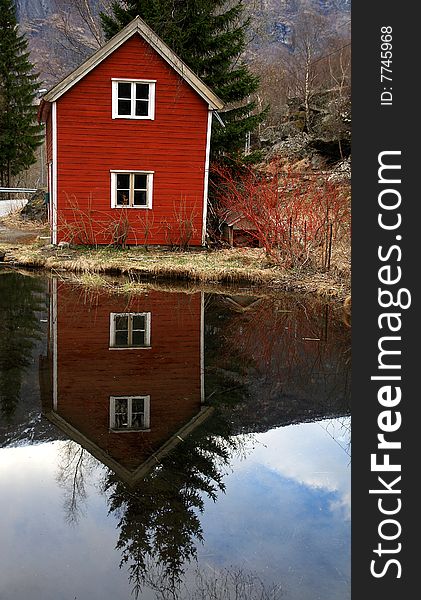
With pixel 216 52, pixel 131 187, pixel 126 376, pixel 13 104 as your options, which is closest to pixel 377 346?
pixel 126 376

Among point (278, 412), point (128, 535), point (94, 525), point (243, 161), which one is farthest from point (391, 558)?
point (243, 161)

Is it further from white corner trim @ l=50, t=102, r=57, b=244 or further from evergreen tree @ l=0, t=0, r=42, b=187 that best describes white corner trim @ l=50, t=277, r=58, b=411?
A: evergreen tree @ l=0, t=0, r=42, b=187

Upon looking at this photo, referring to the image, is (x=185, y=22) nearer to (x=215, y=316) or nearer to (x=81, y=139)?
(x=81, y=139)

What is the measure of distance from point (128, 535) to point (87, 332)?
646cm

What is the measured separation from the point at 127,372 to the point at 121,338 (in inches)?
75.2

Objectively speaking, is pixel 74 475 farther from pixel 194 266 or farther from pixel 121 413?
pixel 194 266

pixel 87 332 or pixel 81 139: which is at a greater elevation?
pixel 81 139

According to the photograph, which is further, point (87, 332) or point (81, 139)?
point (81, 139)

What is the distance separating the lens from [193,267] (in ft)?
55.8

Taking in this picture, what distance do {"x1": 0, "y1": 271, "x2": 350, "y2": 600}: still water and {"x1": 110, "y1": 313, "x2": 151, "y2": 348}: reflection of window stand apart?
6 centimetres

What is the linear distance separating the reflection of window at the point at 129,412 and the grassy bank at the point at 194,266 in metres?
7.73

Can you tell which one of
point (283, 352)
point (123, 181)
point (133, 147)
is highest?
point (133, 147)

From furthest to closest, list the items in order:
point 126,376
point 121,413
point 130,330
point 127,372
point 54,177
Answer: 1. point 54,177
2. point 130,330
3. point 127,372
4. point 126,376
5. point 121,413

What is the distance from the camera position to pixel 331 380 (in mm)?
8867
